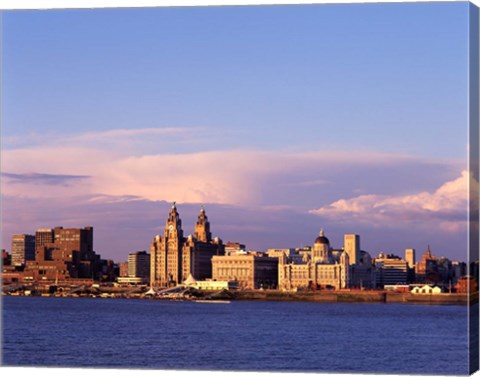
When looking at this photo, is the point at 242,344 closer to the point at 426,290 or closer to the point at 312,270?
the point at 426,290

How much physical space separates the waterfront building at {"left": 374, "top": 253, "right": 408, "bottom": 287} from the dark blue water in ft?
45.5

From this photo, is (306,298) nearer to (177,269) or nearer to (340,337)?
(177,269)

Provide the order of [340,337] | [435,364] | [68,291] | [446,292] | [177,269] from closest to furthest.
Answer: [435,364] < [340,337] < [446,292] < [68,291] < [177,269]

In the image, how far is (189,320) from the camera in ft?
84.0

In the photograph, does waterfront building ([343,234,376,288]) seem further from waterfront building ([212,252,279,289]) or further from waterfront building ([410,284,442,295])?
waterfront building ([212,252,279,289])

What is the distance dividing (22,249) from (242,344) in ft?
63.9

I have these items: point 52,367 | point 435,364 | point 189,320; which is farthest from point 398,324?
Result: point 52,367

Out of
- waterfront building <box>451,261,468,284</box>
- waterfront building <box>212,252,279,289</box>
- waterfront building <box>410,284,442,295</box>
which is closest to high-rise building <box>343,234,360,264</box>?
waterfront building <box>410,284,442,295</box>

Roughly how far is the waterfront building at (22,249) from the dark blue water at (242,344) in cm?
777

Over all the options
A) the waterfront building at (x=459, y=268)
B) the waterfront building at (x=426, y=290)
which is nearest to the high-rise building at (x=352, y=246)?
the waterfront building at (x=426, y=290)

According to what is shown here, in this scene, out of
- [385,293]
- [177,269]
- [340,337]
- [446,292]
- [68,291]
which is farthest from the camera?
[177,269]

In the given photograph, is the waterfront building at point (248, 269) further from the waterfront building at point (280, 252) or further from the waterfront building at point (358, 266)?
the waterfront building at point (358, 266)

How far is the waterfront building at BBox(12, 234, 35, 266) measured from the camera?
1288 inches

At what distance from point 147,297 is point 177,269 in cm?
300
